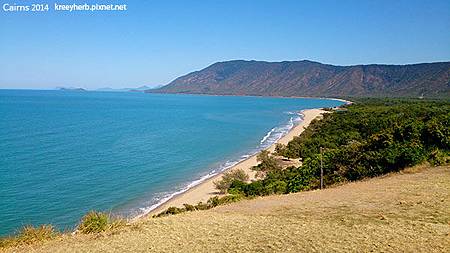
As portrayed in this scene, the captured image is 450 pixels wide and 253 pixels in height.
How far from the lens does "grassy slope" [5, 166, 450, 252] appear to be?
9.96 metres

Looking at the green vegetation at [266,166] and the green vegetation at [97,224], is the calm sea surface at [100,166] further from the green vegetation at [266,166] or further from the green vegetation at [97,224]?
the green vegetation at [97,224]

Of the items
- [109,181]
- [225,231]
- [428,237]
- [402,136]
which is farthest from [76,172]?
[428,237]

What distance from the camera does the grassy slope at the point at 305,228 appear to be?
32.7ft

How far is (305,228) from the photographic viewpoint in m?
11.4

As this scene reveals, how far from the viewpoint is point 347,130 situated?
55.9 m

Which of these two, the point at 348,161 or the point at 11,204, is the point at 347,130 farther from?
the point at 11,204

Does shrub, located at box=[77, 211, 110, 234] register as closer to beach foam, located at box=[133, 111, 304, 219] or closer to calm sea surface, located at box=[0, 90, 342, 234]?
calm sea surface, located at box=[0, 90, 342, 234]

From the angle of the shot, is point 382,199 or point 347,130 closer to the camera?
point 382,199

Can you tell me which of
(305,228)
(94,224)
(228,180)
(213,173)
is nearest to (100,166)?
(213,173)

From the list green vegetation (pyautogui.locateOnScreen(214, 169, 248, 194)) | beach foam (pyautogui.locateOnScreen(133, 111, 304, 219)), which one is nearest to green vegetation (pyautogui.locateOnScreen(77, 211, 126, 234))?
beach foam (pyautogui.locateOnScreen(133, 111, 304, 219))

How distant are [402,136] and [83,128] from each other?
66.4 metres

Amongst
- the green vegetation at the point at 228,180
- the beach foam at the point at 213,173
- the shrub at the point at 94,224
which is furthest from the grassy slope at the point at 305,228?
the green vegetation at the point at 228,180

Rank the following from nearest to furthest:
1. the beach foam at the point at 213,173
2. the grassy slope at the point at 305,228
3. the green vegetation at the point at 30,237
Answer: the grassy slope at the point at 305,228 → the green vegetation at the point at 30,237 → the beach foam at the point at 213,173

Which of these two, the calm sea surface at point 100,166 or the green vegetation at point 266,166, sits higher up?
the green vegetation at point 266,166
